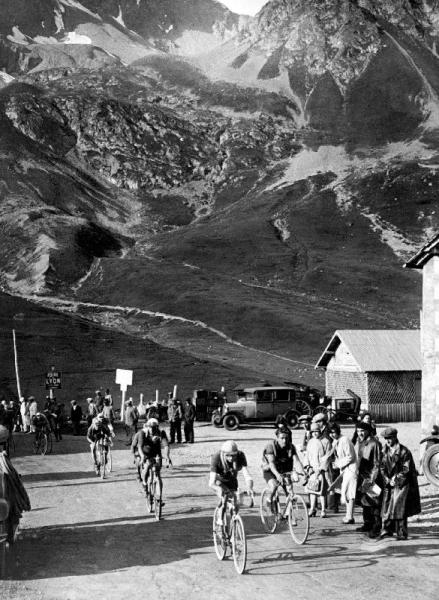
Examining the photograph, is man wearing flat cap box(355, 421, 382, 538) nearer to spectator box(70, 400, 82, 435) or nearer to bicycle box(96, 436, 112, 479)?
bicycle box(96, 436, 112, 479)

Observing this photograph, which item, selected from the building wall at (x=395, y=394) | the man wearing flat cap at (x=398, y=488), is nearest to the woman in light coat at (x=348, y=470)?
the man wearing flat cap at (x=398, y=488)

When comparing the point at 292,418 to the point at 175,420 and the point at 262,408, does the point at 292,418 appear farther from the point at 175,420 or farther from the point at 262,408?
the point at 175,420

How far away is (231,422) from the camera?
42281mm

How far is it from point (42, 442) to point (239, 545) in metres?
20.3

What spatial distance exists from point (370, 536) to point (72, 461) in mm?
16335

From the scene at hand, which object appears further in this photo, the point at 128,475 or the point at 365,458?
the point at 128,475

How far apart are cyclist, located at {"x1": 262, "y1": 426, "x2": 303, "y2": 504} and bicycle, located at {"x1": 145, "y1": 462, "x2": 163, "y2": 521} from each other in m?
2.92

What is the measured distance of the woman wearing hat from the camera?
659 inches

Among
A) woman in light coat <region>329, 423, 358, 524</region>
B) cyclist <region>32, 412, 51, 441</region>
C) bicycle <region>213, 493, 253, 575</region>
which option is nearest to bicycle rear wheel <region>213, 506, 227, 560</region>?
bicycle <region>213, 493, 253, 575</region>

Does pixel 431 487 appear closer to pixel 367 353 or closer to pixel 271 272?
pixel 367 353

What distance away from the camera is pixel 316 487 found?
664 inches

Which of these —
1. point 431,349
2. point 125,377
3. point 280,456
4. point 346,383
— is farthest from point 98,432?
point 346,383

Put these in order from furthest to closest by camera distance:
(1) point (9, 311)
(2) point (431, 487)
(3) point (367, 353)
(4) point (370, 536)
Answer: (1) point (9, 311) < (3) point (367, 353) < (2) point (431, 487) < (4) point (370, 536)

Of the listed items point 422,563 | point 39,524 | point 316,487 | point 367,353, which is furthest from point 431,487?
point 367,353
